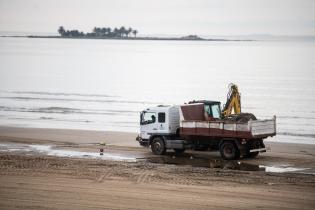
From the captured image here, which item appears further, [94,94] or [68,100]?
[94,94]

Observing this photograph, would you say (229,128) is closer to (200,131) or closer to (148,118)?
(200,131)

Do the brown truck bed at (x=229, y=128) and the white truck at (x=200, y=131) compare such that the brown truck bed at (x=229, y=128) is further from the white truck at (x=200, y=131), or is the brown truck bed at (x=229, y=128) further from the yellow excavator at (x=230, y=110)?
the yellow excavator at (x=230, y=110)

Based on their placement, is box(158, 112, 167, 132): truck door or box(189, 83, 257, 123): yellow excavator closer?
box(189, 83, 257, 123): yellow excavator

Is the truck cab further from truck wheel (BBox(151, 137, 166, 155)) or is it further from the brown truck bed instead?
the brown truck bed

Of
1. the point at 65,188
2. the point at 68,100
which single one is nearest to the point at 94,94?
the point at 68,100

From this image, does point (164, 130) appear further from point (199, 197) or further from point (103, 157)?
point (199, 197)

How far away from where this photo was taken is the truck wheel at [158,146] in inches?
1379

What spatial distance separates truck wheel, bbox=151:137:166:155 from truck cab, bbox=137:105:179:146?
326mm

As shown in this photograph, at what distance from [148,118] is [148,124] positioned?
36 centimetres

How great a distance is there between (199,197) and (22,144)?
17492 millimetres

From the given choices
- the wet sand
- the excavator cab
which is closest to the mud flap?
the wet sand

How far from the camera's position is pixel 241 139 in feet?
106

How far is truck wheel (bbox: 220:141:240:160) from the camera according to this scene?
32.4 m

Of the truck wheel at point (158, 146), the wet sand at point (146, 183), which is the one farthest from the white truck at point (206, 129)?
the wet sand at point (146, 183)
